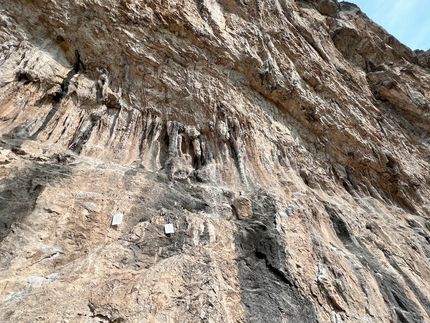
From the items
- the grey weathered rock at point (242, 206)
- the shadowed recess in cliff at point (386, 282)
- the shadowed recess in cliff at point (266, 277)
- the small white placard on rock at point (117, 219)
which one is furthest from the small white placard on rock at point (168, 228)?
the shadowed recess in cliff at point (386, 282)

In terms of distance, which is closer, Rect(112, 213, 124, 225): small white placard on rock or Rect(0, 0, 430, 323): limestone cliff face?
Rect(0, 0, 430, 323): limestone cliff face

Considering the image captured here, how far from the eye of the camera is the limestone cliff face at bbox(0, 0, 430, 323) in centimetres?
471

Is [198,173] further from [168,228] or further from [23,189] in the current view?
[23,189]

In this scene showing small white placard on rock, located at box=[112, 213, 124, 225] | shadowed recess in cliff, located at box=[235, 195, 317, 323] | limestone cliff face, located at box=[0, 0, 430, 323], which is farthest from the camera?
small white placard on rock, located at box=[112, 213, 124, 225]

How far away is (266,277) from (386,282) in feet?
14.3

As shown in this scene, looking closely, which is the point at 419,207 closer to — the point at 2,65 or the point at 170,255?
the point at 170,255

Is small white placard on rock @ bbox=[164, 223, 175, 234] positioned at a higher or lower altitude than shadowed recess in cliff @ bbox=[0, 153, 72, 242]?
higher

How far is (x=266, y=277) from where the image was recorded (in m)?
5.47

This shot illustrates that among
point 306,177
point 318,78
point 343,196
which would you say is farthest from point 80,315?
point 318,78

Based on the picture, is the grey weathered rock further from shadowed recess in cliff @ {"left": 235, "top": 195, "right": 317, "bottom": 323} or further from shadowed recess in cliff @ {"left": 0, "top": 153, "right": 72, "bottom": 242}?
shadowed recess in cliff @ {"left": 0, "top": 153, "right": 72, "bottom": 242}

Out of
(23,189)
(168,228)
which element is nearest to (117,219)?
(168,228)

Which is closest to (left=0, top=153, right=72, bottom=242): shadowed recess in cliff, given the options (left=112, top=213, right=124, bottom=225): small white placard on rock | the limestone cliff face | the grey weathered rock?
the limestone cliff face

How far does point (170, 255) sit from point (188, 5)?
37.1 feet

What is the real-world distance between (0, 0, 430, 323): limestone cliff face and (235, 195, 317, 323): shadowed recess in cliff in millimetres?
33
